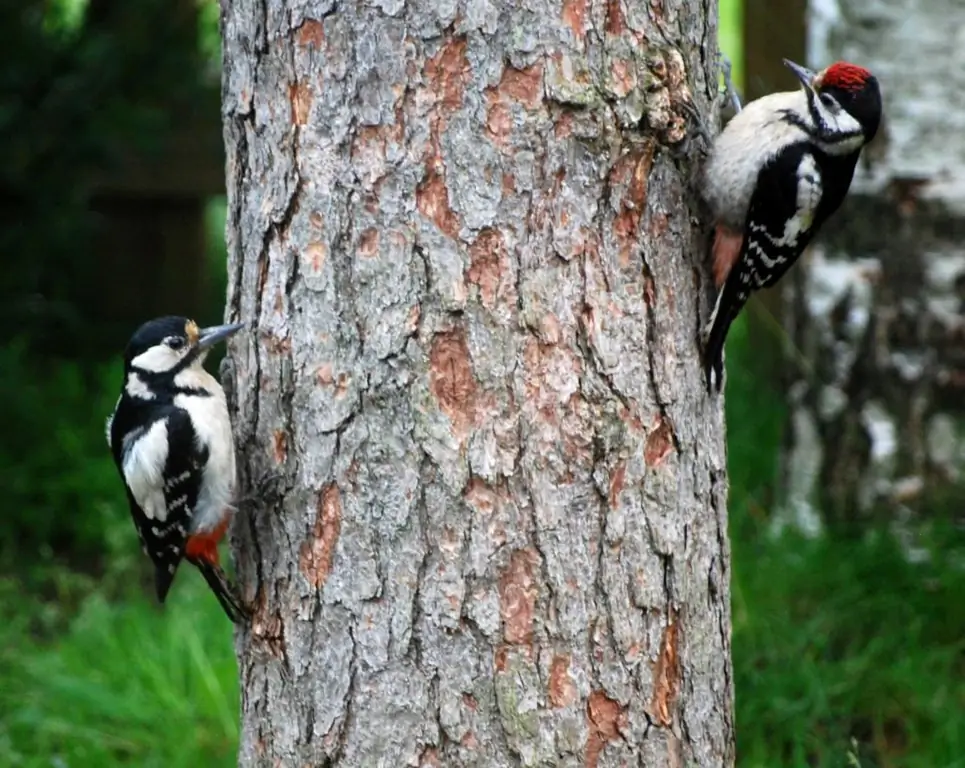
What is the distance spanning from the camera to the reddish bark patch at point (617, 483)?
2.57 m

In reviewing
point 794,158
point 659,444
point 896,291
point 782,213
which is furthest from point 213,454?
point 896,291

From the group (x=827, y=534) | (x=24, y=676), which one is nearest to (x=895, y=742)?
(x=827, y=534)

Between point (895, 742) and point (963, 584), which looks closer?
point (895, 742)

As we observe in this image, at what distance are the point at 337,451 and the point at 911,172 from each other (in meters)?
3.16

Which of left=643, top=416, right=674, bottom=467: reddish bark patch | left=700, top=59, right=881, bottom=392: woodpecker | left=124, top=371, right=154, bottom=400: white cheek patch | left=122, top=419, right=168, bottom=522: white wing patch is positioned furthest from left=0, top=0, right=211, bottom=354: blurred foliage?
left=643, top=416, right=674, bottom=467: reddish bark patch

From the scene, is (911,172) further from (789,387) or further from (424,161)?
(424,161)

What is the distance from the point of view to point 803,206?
356 centimetres

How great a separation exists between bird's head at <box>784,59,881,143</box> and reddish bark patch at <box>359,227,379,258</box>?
156 cm

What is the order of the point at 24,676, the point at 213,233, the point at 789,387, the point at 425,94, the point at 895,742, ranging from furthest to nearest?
1. the point at 213,233
2. the point at 789,387
3. the point at 24,676
4. the point at 895,742
5. the point at 425,94

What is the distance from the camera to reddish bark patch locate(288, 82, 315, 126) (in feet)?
8.39

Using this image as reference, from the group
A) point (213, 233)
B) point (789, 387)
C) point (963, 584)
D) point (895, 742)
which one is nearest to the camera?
point (895, 742)

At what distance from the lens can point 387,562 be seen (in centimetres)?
256

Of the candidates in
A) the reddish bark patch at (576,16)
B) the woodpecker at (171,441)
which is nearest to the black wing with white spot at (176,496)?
the woodpecker at (171,441)

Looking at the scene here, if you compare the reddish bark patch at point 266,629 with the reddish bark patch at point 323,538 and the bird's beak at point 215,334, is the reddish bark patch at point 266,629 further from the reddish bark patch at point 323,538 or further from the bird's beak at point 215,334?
the bird's beak at point 215,334
